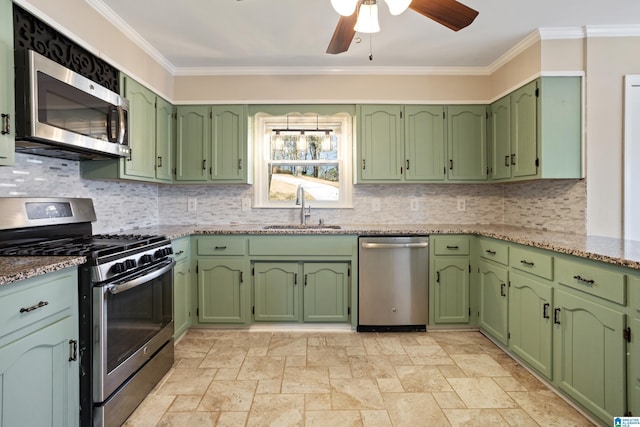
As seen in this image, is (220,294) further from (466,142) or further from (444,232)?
(466,142)

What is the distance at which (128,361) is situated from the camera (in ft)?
5.72

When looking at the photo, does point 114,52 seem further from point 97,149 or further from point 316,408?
point 316,408

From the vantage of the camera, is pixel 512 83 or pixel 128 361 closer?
pixel 128 361

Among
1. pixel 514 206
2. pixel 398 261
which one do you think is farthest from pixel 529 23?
pixel 398 261

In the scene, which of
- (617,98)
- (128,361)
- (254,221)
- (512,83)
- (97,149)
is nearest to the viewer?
(128,361)

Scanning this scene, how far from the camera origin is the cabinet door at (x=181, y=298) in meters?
2.57

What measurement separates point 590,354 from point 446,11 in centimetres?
188

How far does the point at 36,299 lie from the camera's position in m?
1.26

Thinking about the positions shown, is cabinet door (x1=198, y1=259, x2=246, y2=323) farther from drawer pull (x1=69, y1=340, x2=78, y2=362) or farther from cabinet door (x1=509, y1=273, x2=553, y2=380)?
cabinet door (x1=509, y1=273, x2=553, y2=380)

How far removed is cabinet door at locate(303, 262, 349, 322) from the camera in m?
2.92

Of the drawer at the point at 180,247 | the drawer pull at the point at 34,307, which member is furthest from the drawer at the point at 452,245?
the drawer pull at the point at 34,307

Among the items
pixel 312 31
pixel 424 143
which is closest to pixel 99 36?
pixel 312 31

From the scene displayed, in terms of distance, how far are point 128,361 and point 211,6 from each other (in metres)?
2.26

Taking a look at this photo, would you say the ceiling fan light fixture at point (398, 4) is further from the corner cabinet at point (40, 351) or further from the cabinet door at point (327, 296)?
the cabinet door at point (327, 296)
